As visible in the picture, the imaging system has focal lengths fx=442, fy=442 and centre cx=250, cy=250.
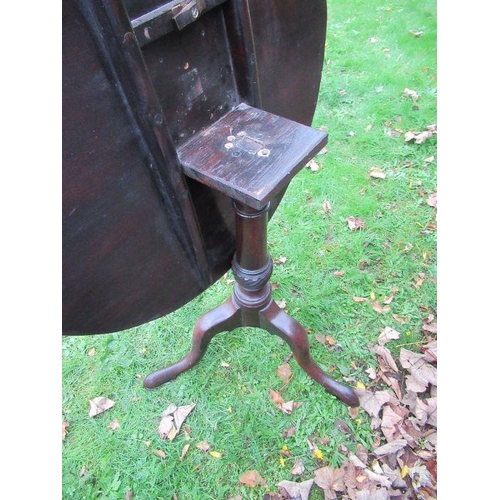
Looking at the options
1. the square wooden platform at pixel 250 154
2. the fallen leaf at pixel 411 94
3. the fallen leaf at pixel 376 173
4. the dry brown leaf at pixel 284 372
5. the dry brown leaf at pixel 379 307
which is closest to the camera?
the square wooden platform at pixel 250 154

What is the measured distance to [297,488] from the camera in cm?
186

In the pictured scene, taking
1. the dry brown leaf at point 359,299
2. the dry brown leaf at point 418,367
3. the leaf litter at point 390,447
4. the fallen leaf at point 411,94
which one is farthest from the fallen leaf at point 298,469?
the fallen leaf at point 411,94

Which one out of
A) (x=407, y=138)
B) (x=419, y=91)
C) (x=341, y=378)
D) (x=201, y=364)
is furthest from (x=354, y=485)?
(x=419, y=91)

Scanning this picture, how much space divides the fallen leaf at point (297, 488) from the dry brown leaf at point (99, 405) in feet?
2.93

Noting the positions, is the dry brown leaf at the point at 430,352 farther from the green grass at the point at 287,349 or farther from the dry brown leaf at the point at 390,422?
the dry brown leaf at the point at 390,422

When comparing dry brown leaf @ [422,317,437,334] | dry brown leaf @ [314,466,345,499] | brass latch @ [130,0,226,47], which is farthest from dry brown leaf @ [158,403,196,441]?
brass latch @ [130,0,226,47]

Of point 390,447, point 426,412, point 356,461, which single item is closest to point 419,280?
point 426,412

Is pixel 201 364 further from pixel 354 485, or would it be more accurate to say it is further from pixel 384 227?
pixel 384 227

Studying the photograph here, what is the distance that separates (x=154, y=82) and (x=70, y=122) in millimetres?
220

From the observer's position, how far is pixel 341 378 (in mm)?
2203

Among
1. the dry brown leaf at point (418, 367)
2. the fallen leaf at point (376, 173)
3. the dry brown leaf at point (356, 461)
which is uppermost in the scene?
the fallen leaf at point (376, 173)

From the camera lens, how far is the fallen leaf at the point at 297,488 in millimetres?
1841

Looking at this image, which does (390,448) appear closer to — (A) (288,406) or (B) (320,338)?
(A) (288,406)

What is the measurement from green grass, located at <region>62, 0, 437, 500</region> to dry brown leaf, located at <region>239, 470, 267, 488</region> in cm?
2
